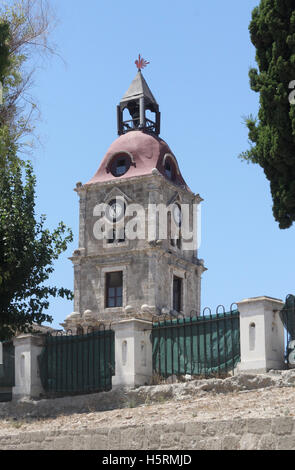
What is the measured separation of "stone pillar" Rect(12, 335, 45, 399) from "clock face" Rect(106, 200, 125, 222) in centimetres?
2323

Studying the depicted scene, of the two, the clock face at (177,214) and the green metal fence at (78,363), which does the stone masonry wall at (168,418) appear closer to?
the green metal fence at (78,363)

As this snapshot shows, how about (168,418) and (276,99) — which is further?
(276,99)

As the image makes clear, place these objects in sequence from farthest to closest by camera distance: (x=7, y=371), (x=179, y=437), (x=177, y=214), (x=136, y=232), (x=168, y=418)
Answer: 1. (x=177, y=214)
2. (x=136, y=232)
3. (x=7, y=371)
4. (x=168, y=418)
5. (x=179, y=437)

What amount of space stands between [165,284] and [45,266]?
70.8ft

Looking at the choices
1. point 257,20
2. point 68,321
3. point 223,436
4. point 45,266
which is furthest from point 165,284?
point 223,436

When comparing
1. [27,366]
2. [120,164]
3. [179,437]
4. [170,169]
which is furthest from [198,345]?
[170,169]

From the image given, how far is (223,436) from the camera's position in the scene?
10758 millimetres

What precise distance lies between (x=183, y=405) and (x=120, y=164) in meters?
29.6

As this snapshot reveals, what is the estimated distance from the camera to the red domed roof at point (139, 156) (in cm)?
4178

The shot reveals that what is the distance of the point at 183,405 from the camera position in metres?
14.1

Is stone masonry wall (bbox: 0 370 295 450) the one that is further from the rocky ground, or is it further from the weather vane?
the weather vane

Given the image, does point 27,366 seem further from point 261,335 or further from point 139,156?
point 139,156

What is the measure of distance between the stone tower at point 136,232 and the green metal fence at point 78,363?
20312mm
